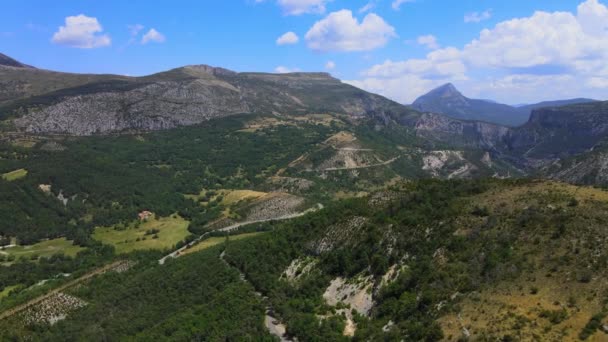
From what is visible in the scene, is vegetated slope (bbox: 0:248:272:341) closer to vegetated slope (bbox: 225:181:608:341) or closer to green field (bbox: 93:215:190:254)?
vegetated slope (bbox: 225:181:608:341)

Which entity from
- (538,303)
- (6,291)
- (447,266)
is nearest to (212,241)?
(6,291)

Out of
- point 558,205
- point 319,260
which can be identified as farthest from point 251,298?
point 558,205

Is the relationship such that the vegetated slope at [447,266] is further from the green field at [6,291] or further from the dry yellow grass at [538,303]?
the green field at [6,291]

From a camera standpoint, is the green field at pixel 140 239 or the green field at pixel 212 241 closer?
the green field at pixel 212 241

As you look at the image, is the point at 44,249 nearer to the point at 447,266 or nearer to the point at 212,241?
the point at 212,241

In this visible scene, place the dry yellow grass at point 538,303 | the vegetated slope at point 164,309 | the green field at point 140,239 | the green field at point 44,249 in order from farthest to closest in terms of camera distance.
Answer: the green field at point 140,239, the green field at point 44,249, the vegetated slope at point 164,309, the dry yellow grass at point 538,303

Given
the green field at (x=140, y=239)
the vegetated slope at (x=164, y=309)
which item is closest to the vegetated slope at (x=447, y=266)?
the vegetated slope at (x=164, y=309)

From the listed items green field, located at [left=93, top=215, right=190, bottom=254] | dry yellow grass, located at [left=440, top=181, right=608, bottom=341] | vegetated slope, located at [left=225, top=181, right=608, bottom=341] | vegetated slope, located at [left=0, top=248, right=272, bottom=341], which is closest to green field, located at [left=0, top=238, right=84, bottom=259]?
green field, located at [left=93, top=215, right=190, bottom=254]

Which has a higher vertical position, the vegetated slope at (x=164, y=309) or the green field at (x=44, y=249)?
the vegetated slope at (x=164, y=309)
